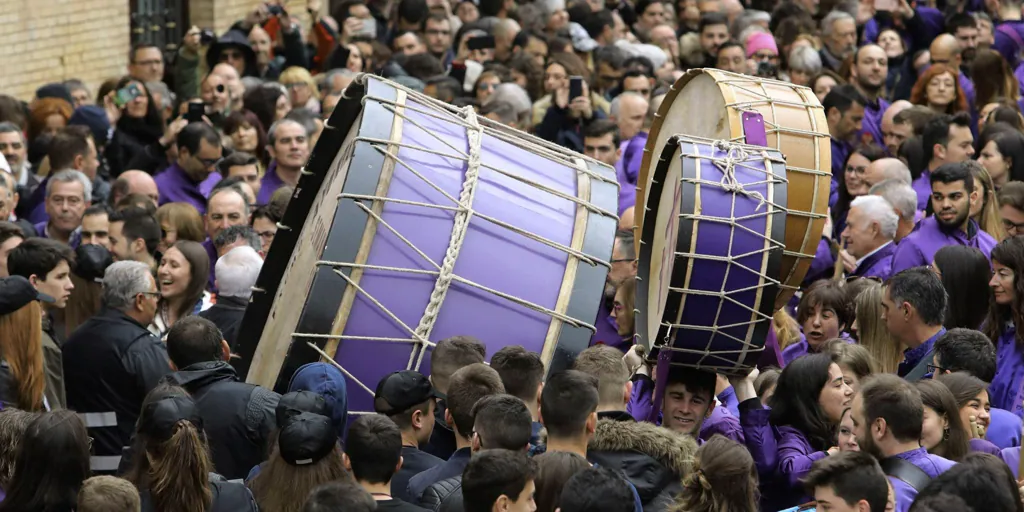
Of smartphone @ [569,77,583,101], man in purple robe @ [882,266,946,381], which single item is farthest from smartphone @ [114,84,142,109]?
man in purple robe @ [882,266,946,381]

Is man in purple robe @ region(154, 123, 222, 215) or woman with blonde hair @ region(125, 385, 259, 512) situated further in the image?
man in purple robe @ region(154, 123, 222, 215)

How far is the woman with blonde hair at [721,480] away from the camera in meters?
4.49

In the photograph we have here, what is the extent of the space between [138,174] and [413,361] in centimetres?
413

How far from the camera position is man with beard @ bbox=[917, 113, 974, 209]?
9320 millimetres

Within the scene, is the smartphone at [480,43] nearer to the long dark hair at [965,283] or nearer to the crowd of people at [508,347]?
the crowd of people at [508,347]

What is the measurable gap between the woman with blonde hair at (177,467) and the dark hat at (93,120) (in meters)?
6.56

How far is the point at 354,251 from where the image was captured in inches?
223

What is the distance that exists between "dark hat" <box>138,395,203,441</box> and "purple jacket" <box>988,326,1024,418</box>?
10.6ft

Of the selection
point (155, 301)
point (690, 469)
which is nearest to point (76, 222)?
point (155, 301)

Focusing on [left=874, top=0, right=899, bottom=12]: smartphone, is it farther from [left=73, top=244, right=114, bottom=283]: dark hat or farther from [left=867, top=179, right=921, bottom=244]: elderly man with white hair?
[left=73, top=244, right=114, bottom=283]: dark hat

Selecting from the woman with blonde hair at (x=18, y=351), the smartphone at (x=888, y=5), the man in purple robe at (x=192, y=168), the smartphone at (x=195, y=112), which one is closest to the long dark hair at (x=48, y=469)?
the woman with blonde hair at (x=18, y=351)

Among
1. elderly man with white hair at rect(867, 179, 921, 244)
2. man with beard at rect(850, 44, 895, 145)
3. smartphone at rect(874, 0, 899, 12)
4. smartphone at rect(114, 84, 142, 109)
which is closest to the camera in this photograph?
elderly man with white hair at rect(867, 179, 921, 244)

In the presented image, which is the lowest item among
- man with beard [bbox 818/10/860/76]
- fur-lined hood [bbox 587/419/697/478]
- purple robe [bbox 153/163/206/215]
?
fur-lined hood [bbox 587/419/697/478]

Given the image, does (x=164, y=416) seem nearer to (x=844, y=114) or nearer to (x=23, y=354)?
(x=23, y=354)
